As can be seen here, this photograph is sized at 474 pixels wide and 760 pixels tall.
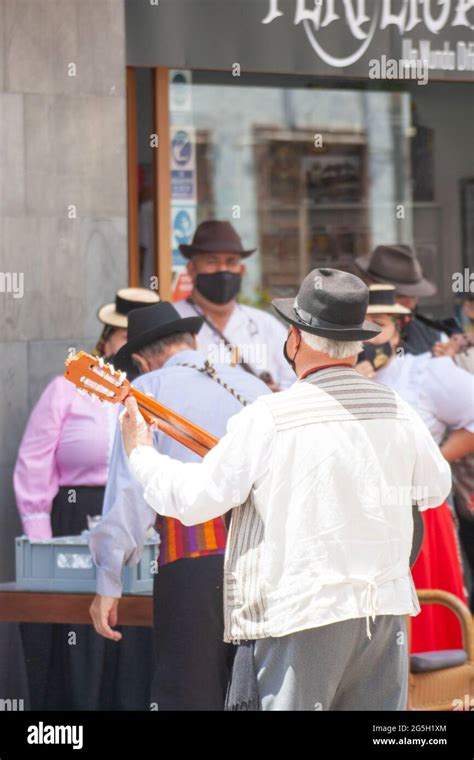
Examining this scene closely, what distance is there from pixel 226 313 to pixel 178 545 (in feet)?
8.03

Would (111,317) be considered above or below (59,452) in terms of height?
above

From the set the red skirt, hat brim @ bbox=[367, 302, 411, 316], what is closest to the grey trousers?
the red skirt

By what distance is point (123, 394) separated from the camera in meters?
4.16

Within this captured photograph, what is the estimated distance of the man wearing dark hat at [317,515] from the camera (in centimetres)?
375

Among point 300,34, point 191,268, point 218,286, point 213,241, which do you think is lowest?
point 218,286

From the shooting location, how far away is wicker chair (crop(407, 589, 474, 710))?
5.33 m

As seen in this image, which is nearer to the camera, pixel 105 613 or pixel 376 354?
pixel 105 613

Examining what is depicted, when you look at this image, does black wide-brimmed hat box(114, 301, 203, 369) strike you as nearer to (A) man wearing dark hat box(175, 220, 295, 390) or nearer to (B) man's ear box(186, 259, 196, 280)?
(A) man wearing dark hat box(175, 220, 295, 390)

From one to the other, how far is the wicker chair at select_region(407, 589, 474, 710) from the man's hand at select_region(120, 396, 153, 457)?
1831 millimetres

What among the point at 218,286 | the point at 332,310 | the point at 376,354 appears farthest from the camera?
the point at 218,286

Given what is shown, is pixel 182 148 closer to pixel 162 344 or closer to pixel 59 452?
pixel 59 452

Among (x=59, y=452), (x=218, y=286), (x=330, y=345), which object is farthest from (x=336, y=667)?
(x=218, y=286)
